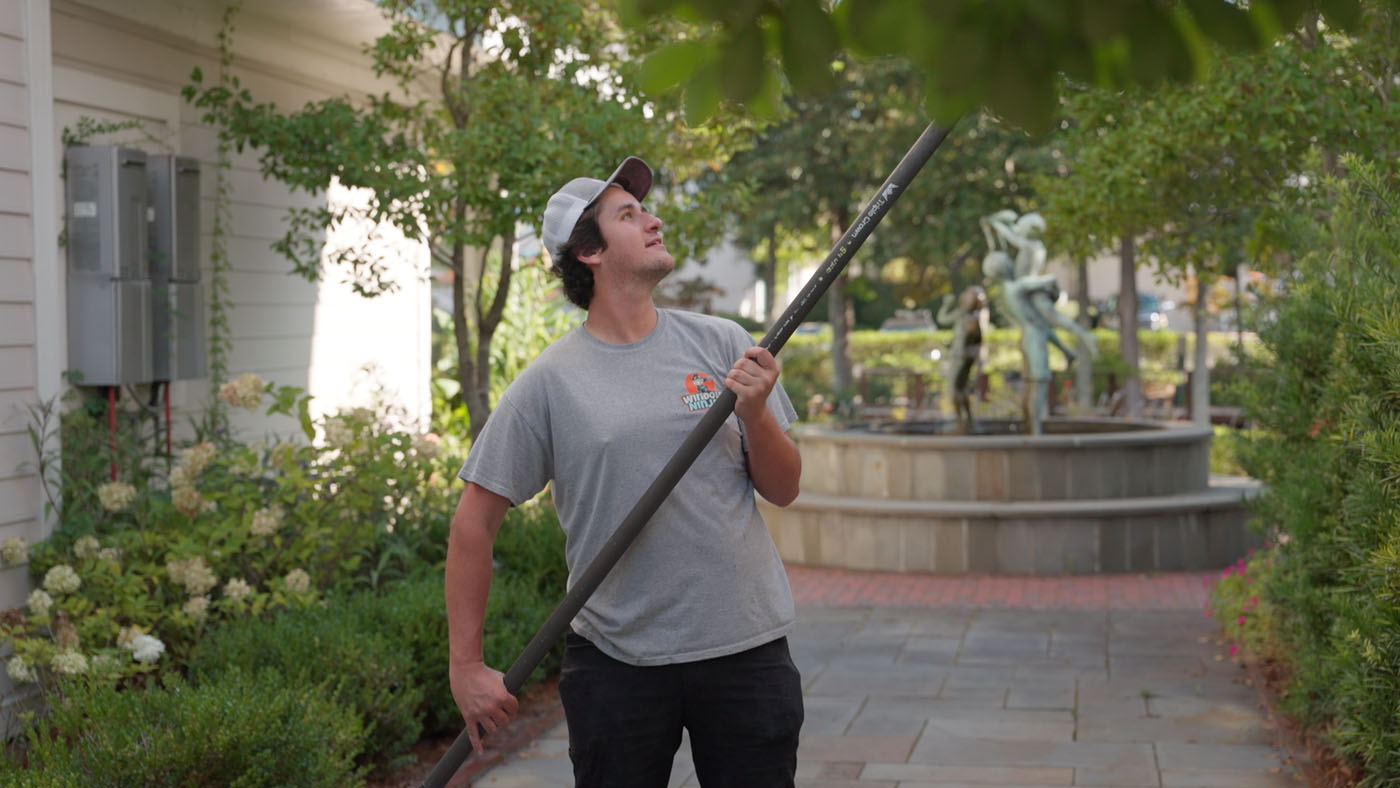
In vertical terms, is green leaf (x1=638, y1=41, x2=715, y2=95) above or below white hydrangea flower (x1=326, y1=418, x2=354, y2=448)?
above

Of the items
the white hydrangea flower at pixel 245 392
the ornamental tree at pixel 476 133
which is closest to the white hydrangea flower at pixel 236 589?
the white hydrangea flower at pixel 245 392

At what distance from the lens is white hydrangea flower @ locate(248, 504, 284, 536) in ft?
20.4

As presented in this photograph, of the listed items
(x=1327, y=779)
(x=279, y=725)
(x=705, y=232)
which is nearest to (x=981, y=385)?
(x=705, y=232)

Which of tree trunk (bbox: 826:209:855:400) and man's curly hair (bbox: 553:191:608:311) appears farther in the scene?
tree trunk (bbox: 826:209:855:400)

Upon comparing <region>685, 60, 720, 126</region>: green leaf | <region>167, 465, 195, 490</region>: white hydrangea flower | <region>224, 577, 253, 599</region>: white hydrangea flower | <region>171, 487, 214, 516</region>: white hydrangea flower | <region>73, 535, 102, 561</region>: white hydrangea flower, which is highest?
<region>685, 60, 720, 126</region>: green leaf

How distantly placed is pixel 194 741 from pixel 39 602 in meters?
1.64

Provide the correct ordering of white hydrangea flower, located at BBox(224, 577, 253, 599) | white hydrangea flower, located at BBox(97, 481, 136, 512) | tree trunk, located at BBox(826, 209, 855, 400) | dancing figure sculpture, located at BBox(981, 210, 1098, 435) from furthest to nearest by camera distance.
Result: tree trunk, located at BBox(826, 209, 855, 400), dancing figure sculpture, located at BBox(981, 210, 1098, 435), white hydrangea flower, located at BBox(97, 481, 136, 512), white hydrangea flower, located at BBox(224, 577, 253, 599)

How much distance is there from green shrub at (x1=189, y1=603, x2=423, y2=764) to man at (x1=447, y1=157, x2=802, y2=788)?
83.5 inches

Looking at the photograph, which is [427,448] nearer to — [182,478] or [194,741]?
[182,478]

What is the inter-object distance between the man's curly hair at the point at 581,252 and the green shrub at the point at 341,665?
7.46 ft

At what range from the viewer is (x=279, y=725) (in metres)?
4.38

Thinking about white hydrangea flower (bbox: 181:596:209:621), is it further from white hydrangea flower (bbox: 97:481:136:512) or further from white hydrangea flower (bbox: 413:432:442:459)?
white hydrangea flower (bbox: 413:432:442:459)

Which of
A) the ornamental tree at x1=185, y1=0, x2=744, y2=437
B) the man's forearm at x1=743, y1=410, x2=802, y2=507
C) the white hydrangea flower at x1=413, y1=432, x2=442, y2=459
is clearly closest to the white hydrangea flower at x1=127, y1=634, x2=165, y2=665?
the white hydrangea flower at x1=413, y1=432, x2=442, y2=459

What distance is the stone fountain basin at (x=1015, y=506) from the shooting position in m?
10.7
